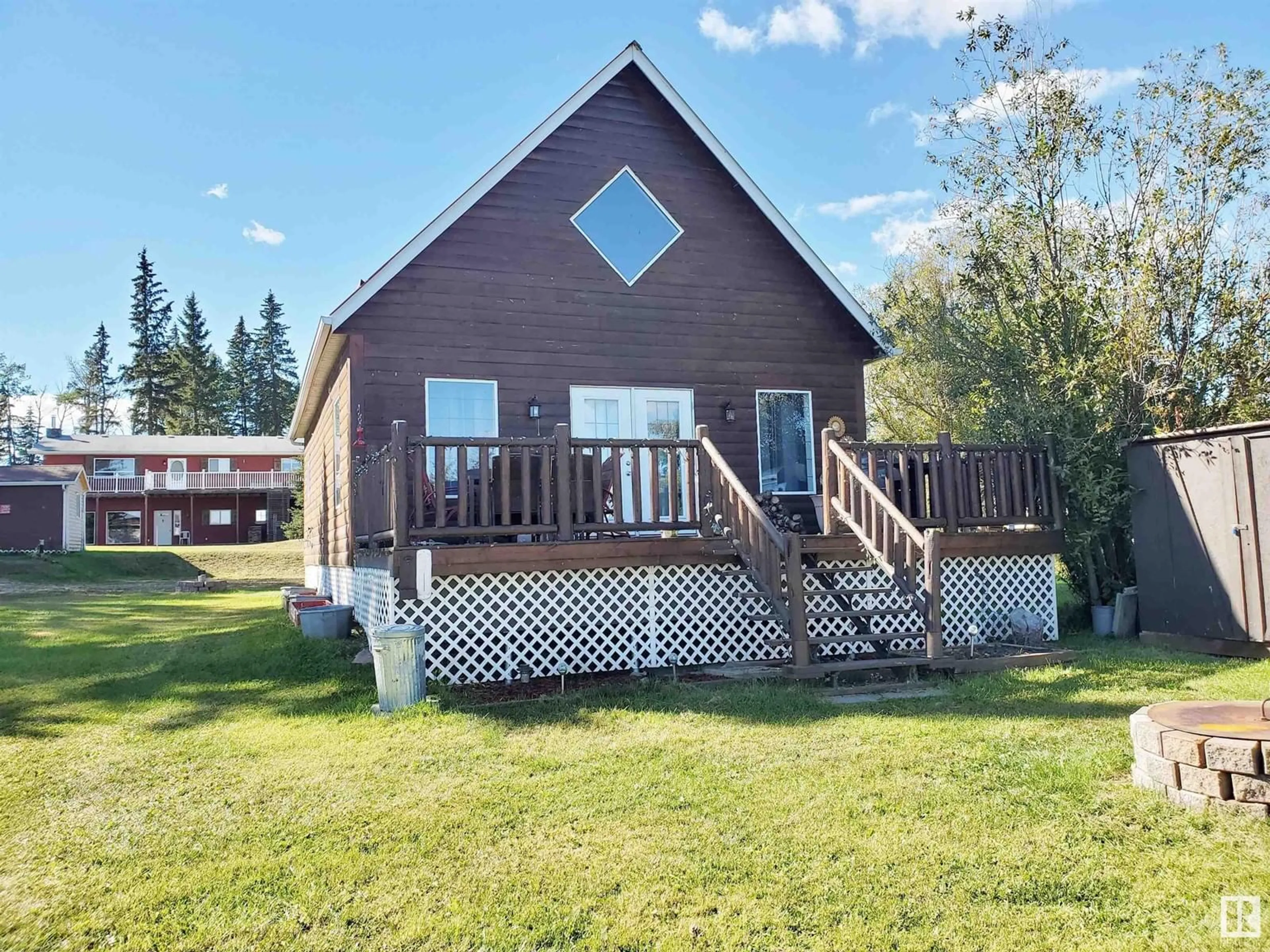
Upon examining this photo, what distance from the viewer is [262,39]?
14.1m

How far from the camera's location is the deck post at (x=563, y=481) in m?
7.36

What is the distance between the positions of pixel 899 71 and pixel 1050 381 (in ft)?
28.7

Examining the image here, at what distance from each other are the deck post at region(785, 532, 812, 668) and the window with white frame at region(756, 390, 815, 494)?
13.7 feet

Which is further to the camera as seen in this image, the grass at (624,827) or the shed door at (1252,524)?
the shed door at (1252,524)

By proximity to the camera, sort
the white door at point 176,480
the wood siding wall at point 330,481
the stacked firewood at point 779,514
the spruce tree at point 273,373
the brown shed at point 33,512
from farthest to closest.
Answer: the spruce tree at point 273,373 → the white door at point 176,480 → the brown shed at point 33,512 → the wood siding wall at point 330,481 → the stacked firewood at point 779,514

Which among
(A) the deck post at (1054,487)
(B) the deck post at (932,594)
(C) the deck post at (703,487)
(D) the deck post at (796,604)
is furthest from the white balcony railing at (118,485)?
(B) the deck post at (932,594)

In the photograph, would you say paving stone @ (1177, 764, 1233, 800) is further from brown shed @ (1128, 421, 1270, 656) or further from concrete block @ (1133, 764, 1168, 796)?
brown shed @ (1128, 421, 1270, 656)

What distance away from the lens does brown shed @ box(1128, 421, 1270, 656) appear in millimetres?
7309

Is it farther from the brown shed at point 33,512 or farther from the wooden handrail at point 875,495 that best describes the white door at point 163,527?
the wooden handrail at point 875,495

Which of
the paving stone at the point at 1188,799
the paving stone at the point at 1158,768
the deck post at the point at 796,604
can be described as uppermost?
the deck post at the point at 796,604

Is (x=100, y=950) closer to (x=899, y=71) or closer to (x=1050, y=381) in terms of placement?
(x=1050, y=381)

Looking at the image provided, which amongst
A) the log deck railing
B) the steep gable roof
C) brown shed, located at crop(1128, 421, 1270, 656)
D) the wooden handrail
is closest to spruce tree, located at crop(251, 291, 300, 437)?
the steep gable roof

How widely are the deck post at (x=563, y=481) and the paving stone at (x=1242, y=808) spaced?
4928 mm

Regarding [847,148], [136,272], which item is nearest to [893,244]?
[847,148]
